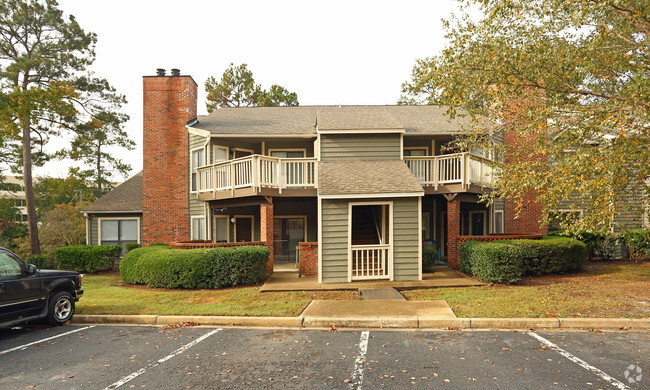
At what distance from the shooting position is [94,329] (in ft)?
24.2

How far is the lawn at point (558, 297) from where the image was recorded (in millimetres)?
7766

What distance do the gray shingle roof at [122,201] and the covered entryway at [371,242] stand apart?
1094 centimetres

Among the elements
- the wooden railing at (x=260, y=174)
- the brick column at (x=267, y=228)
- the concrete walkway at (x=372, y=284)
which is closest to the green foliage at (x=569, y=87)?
the concrete walkway at (x=372, y=284)

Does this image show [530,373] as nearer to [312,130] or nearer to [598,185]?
[598,185]

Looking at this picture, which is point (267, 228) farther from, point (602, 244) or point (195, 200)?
point (602, 244)

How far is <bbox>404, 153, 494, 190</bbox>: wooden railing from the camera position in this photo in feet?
43.5

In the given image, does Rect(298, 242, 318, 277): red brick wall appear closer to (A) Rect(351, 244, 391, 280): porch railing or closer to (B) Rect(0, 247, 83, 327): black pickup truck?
(A) Rect(351, 244, 391, 280): porch railing

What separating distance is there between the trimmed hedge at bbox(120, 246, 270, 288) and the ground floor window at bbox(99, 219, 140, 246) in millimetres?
7489

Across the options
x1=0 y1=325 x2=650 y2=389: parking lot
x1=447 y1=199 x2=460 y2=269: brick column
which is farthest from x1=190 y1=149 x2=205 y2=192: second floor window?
x1=447 y1=199 x2=460 y2=269: brick column

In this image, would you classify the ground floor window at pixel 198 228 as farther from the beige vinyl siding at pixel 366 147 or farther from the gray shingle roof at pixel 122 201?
the beige vinyl siding at pixel 366 147

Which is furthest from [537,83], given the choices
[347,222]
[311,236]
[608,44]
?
[311,236]

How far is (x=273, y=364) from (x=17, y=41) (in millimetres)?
23813

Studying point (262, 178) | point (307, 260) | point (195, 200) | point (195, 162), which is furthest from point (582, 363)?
point (195, 162)

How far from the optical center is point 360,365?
5.30 m
